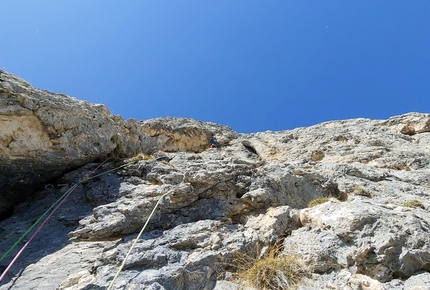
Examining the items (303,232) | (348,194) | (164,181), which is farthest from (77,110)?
(348,194)

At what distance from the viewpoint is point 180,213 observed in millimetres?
6375

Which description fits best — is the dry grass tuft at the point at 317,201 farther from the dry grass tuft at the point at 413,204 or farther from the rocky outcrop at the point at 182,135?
the rocky outcrop at the point at 182,135

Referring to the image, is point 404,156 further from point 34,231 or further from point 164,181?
point 34,231

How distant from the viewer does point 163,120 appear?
22.5 m

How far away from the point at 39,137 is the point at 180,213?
179 inches

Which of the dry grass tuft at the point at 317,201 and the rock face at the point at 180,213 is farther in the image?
the dry grass tuft at the point at 317,201

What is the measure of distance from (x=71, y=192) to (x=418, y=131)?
17958 millimetres

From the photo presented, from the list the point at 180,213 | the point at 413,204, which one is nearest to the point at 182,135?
the point at 180,213

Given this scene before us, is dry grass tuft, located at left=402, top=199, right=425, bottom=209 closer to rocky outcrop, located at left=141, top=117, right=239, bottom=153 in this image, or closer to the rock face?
the rock face

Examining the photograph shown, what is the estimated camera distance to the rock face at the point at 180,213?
454cm

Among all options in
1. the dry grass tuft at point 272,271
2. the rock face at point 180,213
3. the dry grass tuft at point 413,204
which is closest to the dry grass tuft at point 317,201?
the rock face at point 180,213

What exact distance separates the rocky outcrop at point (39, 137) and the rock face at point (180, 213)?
0.03 m

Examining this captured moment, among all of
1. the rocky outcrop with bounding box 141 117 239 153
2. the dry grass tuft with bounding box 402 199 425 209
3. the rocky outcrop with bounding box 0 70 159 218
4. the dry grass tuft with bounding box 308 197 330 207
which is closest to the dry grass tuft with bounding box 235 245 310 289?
the dry grass tuft with bounding box 308 197 330 207

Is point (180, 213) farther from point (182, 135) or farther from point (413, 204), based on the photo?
point (182, 135)
